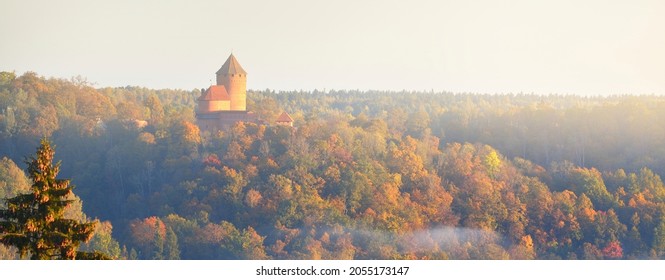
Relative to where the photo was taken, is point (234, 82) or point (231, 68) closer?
point (234, 82)

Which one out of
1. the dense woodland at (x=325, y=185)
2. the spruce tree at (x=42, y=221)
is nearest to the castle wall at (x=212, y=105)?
the dense woodland at (x=325, y=185)

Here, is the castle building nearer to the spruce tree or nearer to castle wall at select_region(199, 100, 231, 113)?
castle wall at select_region(199, 100, 231, 113)

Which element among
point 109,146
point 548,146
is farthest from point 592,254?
point 109,146

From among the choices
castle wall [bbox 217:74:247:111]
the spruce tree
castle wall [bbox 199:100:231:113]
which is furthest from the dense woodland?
the spruce tree

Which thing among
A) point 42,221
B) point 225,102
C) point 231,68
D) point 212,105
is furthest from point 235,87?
point 42,221

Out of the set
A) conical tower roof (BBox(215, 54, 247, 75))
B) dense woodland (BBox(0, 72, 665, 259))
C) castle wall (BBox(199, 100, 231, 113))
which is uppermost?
conical tower roof (BBox(215, 54, 247, 75))

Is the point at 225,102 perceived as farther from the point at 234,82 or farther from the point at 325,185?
the point at 325,185
